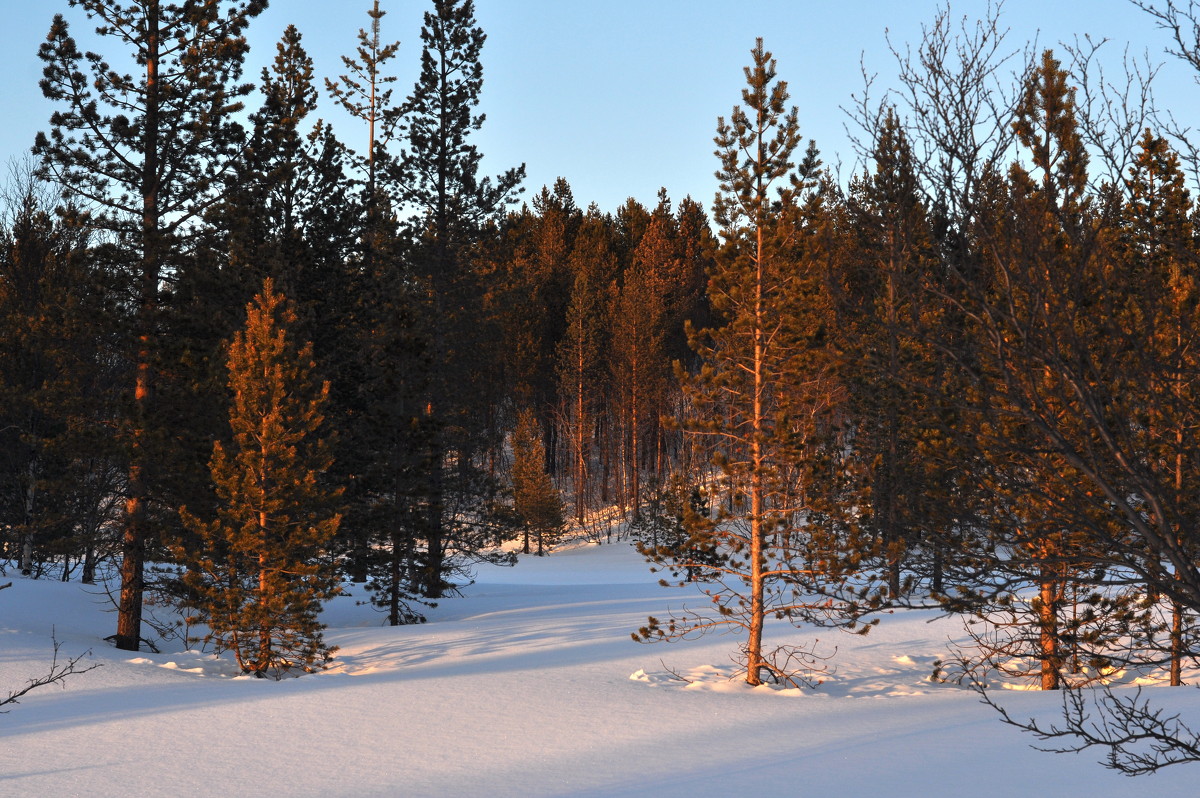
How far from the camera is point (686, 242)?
51.1m

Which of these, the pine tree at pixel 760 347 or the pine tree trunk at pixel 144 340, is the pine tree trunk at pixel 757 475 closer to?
the pine tree at pixel 760 347

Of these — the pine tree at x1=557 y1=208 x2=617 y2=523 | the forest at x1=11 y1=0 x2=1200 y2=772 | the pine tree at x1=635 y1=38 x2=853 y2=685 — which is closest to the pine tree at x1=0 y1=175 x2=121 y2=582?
the forest at x1=11 y1=0 x2=1200 y2=772

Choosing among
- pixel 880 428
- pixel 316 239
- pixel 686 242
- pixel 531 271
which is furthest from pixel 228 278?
pixel 686 242

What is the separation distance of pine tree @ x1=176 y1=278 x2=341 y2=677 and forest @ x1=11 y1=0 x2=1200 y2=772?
6 cm

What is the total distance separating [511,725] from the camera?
1040cm

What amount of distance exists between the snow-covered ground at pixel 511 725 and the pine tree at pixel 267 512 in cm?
78

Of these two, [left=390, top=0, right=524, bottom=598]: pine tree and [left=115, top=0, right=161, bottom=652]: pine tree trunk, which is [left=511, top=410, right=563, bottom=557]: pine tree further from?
[left=115, top=0, right=161, bottom=652]: pine tree trunk

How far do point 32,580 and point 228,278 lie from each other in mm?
8427

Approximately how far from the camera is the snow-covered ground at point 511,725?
8.20 m

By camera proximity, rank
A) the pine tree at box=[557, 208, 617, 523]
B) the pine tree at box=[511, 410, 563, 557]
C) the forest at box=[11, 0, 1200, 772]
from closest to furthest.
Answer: the forest at box=[11, 0, 1200, 772]
the pine tree at box=[511, 410, 563, 557]
the pine tree at box=[557, 208, 617, 523]

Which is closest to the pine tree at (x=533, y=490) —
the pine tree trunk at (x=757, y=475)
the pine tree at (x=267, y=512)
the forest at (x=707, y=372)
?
the forest at (x=707, y=372)

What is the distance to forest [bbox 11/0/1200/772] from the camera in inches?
202

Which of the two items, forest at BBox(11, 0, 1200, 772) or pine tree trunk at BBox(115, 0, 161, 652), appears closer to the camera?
forest at BBox(11, 0, 1200, 772)

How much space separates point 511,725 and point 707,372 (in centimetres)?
497
